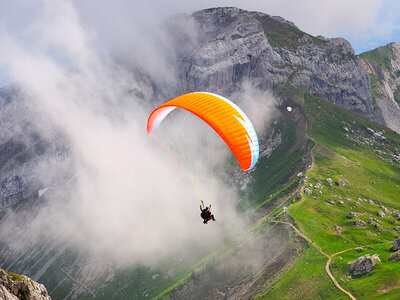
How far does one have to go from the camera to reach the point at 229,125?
34.8m

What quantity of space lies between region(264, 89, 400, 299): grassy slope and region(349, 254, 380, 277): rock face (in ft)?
4.72

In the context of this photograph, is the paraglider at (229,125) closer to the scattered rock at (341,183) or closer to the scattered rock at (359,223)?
the scattered rock at (359,223)

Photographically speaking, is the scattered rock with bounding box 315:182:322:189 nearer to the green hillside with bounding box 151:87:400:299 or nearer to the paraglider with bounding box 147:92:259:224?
the green hillside with bounding box 151:87:400:299

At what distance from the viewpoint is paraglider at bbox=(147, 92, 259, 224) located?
3341cm

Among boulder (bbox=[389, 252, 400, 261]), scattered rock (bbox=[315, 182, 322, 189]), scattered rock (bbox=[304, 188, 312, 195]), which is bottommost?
boulder (bbox=[389, 252, 400, 261])

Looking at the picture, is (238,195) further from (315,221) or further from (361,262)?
(361,262)

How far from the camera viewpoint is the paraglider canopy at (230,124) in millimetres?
33406

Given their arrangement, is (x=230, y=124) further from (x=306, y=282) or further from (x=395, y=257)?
(x=395, y=257)

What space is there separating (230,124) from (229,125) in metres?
0.18

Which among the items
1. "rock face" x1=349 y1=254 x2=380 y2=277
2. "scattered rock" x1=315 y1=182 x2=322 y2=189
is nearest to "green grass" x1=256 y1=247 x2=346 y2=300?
"rock face" x1=349 y1=254 x2=380 y2=277

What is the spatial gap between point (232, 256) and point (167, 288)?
122 feet

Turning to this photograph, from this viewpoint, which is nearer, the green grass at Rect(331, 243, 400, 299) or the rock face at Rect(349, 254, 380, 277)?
the green grass at Rect(331, 243, 400, 299)

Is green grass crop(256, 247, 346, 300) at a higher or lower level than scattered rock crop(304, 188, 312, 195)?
lower

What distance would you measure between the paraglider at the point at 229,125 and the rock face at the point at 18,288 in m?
18.4
